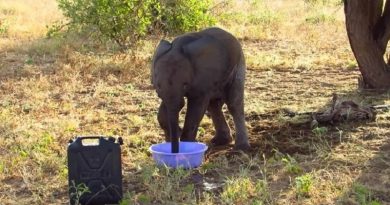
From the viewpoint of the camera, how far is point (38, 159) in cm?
637

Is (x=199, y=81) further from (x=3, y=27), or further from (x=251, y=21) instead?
(x=251, y=21)

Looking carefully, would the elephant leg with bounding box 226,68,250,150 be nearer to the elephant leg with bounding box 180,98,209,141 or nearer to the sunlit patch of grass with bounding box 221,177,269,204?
the elephant leg with bounding box 180,98,209,141

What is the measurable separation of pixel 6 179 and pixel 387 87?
5.63 meters

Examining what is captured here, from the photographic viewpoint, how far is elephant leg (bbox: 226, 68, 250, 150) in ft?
22.5

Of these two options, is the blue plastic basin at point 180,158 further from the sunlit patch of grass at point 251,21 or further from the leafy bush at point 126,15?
the sunlit patch of grass at point 251,21

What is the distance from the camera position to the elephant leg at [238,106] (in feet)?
22.5

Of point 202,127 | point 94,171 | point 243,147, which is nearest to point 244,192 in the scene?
point 94,171

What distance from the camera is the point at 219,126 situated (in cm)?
709

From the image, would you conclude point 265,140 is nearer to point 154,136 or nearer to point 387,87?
point 154,136

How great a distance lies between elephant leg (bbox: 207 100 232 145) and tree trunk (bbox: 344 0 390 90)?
3140mm

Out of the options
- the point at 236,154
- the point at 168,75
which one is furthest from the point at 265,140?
the point at 168,75

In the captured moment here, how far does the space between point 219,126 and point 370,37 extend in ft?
11.2

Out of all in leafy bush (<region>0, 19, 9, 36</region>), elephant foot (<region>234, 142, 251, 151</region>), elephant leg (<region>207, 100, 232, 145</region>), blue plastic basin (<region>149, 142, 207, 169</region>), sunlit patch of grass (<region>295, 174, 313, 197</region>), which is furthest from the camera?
leafy bush (<region>0, 19, 9, 36</region>)

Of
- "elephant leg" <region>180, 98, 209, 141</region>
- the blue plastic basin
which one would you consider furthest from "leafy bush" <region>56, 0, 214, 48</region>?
the blue plastic basin
